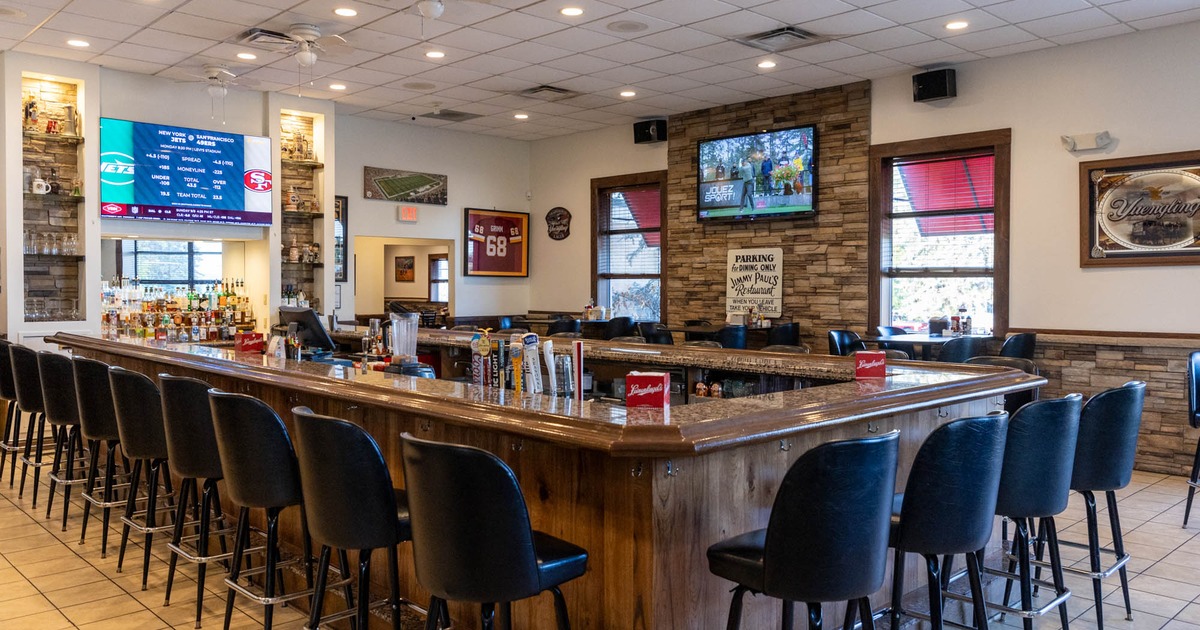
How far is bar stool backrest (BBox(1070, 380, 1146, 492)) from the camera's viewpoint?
330cm

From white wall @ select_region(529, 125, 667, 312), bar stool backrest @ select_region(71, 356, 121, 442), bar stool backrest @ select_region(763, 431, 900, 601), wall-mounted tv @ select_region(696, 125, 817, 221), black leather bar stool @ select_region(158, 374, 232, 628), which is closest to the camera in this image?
bar stool backrest @ select_region(763, 431, 900, 601)

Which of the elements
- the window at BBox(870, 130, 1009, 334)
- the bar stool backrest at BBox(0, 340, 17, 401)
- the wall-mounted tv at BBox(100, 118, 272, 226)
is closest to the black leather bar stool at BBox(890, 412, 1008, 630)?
the window at BBox(870, 130, 1009, 334)

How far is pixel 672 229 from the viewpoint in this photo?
9.81 meters

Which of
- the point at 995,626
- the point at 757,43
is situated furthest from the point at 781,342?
the point at 995,626

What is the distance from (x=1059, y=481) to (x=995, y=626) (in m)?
0.78

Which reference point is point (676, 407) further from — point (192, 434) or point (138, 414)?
point (138, 414)

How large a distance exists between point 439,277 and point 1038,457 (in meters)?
10.6

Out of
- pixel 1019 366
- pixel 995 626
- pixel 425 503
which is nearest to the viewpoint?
pixel 425 503

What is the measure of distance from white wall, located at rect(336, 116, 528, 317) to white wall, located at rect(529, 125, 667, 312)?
209 mm

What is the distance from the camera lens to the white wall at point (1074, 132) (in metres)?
6.44

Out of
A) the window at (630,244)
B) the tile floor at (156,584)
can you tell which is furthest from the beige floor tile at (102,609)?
the window at (630,244)

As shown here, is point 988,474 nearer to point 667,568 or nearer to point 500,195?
point 667,568

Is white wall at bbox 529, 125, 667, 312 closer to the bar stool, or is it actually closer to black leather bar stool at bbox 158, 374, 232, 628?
black leather bar stool at bbox 158, 374, 232, 628

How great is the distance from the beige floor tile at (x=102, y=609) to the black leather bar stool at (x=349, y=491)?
1391 millimetres
